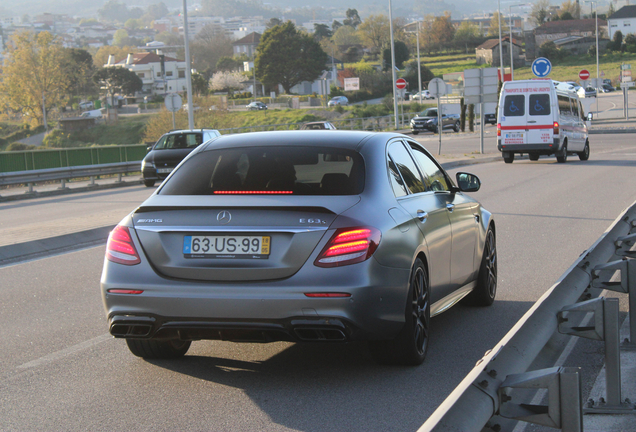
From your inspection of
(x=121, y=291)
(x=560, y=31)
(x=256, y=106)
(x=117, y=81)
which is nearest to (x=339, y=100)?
(x=256, y=106)

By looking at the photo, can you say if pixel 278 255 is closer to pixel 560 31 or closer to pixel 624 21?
pixel 560 31

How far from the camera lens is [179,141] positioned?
25.8 meters

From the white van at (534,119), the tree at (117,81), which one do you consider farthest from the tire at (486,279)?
the tree at (117,81)

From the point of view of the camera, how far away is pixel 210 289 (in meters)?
4.74

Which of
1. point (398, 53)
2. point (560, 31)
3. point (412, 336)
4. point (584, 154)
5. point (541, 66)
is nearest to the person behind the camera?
point (412, 336)

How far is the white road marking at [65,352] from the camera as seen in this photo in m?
5.65

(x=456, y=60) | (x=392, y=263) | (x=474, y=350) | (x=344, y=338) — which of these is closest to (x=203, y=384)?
(x=344, y=338)

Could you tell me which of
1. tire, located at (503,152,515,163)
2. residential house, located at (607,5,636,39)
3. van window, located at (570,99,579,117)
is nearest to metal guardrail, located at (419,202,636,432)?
tire, located at (503,152,515,163)

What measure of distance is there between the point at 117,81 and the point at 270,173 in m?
146

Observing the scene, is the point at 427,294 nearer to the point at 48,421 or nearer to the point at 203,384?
the point at 203,384

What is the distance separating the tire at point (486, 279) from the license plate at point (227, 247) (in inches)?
114

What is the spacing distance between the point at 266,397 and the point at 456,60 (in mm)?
166242

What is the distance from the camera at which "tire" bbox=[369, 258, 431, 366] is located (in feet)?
17.0

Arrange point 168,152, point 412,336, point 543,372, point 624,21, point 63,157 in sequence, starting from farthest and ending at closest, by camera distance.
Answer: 1. point 624,21
2. point 63,157
3. point 168,152
4. point 412,336
5. point 543,372
